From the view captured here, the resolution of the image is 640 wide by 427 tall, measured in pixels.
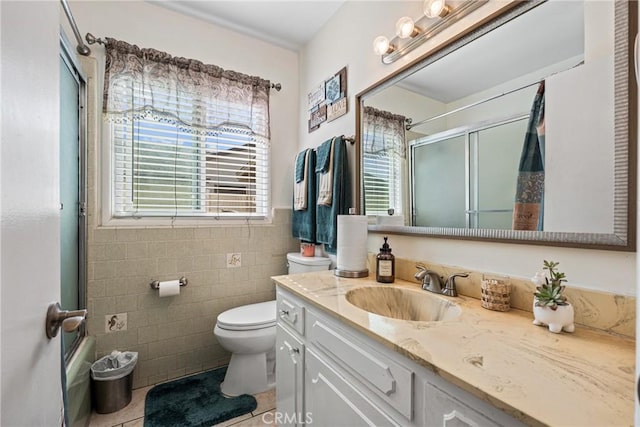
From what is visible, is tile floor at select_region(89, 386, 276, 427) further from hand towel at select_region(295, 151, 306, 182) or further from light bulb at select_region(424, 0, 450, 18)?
light bulb at select_region(424, 0, 450, 18)

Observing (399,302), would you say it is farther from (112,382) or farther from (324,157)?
(112,382)

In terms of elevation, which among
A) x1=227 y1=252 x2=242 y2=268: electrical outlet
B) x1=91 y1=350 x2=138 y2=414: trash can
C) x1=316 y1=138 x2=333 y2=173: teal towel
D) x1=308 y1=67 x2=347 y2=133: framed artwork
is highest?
x1=308 y1=67 x2=347 y2=133: framed artwork

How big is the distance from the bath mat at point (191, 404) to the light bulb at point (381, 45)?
6.89 feet

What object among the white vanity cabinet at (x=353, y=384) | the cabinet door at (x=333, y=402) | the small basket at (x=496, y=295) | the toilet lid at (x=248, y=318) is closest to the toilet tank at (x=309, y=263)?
the toilet lid at (x=248, y=318)

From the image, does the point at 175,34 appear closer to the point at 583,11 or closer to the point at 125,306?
the point at 125,306

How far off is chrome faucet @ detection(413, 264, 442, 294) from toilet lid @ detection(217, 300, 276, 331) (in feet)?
Result: 3.21

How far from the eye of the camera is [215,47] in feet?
6.79

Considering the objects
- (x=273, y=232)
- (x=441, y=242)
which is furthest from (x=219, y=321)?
(x=441, y=242)

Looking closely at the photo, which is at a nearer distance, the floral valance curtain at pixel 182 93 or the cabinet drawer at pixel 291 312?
the cabinet drawer at pixel 291 312

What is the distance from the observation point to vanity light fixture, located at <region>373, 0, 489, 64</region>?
113 cm

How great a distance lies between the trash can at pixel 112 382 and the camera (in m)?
1.54

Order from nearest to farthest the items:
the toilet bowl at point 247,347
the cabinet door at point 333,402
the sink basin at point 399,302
→ the cabinet door at point 333,402 → the sink basin at point 399,302 → the toilet bowl at point 247,347

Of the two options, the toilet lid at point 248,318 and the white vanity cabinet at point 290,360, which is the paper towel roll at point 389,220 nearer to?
the white vanity cabinet at point 290,360

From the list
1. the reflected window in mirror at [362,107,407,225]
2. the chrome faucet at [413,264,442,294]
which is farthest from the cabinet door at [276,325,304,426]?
the reflected window in mirror at [362,107,407,225]
